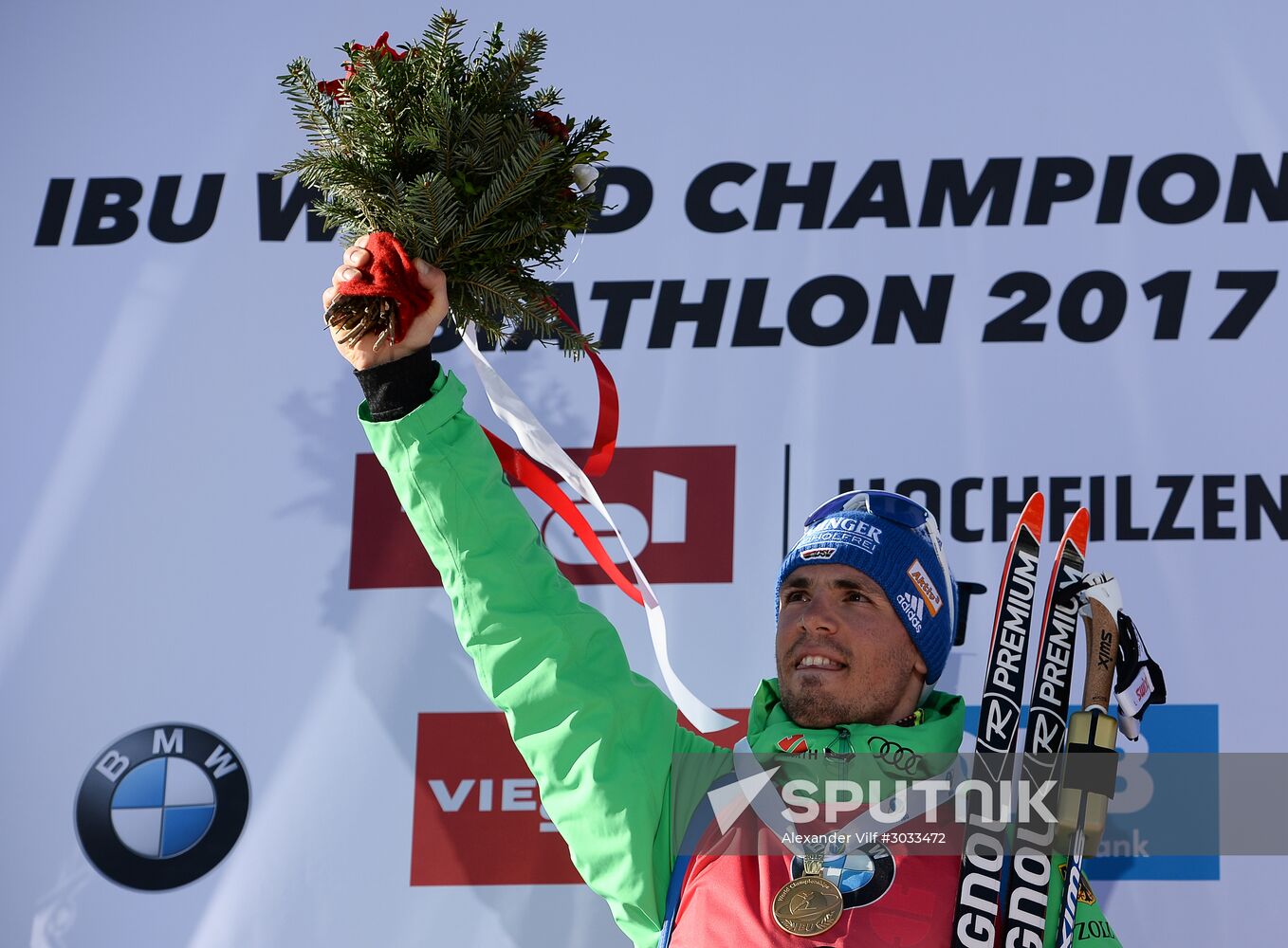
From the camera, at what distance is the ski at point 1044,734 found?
6.77 feet

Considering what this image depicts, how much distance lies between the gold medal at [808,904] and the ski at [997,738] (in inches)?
6.0

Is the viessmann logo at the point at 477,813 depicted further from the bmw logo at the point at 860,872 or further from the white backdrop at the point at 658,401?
the bmw logo at the point at 860,872

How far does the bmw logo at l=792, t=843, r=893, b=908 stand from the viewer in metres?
2.08

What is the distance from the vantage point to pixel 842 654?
2.32 metres

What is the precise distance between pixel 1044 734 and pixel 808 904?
414 mm

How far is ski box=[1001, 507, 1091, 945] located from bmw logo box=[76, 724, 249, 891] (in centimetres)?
131

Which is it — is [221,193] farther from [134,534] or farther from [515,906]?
[515,906]

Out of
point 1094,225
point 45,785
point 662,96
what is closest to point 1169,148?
point 1094,225

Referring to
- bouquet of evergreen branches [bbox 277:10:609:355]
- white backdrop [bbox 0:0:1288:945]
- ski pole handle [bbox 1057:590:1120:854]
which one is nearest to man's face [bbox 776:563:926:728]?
ski pole handle [bbox 1057:590:1120:854]

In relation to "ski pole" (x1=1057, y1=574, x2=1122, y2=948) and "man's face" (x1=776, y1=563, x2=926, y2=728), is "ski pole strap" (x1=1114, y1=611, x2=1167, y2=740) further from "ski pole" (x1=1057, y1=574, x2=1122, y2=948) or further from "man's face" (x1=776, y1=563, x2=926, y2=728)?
"man's face" (x1=776, y1=563, x2=926, y2=728)

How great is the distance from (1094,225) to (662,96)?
804 millimetres

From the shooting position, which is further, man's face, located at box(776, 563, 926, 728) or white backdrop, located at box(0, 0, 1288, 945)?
white backdrop, located at box(0, 0, 1288, 945)

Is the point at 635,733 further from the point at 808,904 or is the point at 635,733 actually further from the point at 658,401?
the point at 658,401

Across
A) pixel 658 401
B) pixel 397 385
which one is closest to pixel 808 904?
pixel 397 385
